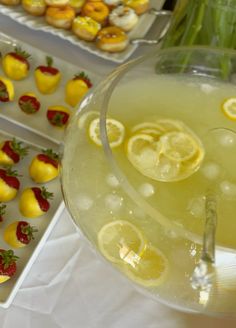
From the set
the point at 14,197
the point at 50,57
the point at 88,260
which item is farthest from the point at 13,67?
the point at 88,260

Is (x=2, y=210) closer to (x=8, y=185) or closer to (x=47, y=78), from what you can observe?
(x=8, y=185)

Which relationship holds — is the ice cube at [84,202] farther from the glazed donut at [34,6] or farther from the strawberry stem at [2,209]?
the glazed donut at [34,6]

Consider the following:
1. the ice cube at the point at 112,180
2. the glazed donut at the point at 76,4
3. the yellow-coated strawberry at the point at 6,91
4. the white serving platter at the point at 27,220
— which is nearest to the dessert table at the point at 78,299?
the white serving platter at the point at 27,220

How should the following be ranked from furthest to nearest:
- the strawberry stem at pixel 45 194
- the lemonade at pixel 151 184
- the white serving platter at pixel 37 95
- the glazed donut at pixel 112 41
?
Result: 1. the glazed donut at pixel 112 41
2. the white serving platter at pixel 37 95
3. the strawberry stem at pixel 45 194
4. the lemonade at pixel 151 184

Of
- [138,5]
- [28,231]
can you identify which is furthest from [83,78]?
[28,231]

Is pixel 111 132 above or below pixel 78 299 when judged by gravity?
above

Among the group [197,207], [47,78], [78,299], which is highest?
[197,207]

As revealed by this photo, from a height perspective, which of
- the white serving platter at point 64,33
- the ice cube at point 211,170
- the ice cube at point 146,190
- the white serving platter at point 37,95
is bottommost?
the white serving platter at point 37,95
